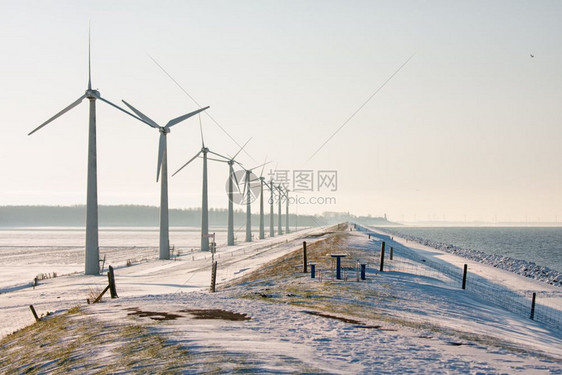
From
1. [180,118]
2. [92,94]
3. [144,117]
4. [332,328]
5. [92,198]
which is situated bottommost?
[332,328]

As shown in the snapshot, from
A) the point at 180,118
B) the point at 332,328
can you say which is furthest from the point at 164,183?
the point at 332,328

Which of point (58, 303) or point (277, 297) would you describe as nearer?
point (277, 297)

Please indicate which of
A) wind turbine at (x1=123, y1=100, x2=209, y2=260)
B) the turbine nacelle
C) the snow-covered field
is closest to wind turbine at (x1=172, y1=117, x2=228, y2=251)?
wind turbine at (x1=123, y1=100, x2=209, y2=260)

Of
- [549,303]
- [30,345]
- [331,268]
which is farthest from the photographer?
[549,303]

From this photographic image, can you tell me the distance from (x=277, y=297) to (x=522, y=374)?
13.5m

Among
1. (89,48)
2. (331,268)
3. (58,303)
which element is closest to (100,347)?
(58,303)

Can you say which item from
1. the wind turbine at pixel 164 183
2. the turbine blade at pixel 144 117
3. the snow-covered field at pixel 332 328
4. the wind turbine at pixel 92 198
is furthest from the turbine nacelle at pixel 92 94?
the snow-covered field at pixel 332 328

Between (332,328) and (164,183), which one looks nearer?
(332,328)

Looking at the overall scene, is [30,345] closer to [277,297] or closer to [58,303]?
[277,297]

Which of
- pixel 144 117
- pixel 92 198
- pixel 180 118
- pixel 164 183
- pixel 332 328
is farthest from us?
pixel 180 118

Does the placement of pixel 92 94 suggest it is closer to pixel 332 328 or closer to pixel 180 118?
pixel 180 118

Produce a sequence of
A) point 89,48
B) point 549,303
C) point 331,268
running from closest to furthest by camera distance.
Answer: point 331,268 < point 549,303 < point 89,48

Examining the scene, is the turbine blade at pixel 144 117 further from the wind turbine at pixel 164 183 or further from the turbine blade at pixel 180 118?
the turbine blade at pixel 180 118

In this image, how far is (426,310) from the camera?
23.4 metres
